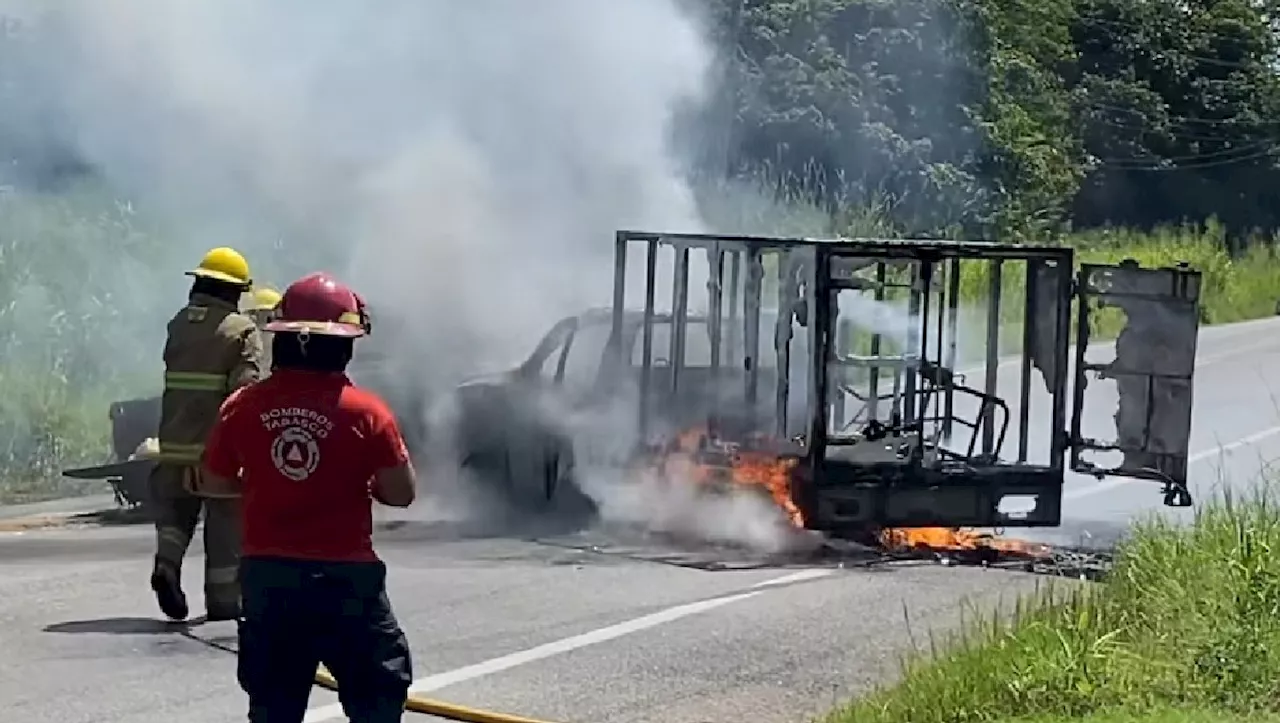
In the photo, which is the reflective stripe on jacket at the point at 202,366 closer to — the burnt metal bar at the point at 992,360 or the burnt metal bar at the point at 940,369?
the burnt metal bar at the point at 940,369

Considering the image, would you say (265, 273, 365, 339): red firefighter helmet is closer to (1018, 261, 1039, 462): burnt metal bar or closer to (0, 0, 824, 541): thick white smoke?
(1018, 261, 1039, 462): burnt metal bar

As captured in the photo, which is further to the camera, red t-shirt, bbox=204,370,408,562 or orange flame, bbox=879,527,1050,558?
orange flame, bbox=879,527,1050,558

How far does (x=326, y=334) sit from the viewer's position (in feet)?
19.0

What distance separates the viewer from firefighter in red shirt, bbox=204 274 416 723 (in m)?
5.68

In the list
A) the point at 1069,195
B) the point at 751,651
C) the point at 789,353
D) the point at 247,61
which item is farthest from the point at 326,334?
the point at 1069,195

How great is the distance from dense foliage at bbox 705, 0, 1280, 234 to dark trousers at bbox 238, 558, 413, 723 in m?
22.9

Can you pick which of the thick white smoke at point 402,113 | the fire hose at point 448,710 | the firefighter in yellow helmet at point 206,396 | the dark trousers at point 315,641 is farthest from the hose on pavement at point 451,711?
the thick white smoke at point 402,113

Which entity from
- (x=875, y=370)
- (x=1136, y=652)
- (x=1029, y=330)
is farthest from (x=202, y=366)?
(x=1029, y=330)

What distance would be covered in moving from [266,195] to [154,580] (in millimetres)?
11423

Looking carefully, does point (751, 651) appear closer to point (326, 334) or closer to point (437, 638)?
point (437, 638)

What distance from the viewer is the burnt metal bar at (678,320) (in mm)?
13164

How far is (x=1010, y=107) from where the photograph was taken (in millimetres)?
41281

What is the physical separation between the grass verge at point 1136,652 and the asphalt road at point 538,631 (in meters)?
0.79

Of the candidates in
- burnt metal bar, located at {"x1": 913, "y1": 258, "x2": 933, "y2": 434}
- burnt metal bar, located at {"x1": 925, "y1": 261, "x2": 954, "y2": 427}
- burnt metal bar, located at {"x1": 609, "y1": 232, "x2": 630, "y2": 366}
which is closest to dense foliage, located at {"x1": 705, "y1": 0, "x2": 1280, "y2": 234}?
burnt metal bar, located at {"x1": 609, "y1": 232, "x2": 630, "y2": 366}
